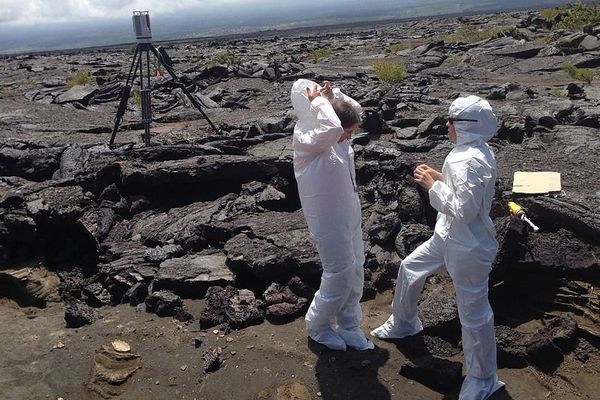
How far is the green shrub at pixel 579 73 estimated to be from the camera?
16453mm

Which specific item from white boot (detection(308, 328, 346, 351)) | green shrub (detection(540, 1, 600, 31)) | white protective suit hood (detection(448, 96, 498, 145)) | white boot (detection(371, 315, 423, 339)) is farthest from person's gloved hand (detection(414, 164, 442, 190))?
green shrub (detection(540, 1, 600, 31))

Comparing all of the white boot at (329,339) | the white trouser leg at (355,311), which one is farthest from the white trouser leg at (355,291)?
the white boot at (329,339)

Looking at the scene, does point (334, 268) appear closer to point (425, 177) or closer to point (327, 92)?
point (425, 177)

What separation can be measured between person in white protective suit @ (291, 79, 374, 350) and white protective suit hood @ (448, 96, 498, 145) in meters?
0.87

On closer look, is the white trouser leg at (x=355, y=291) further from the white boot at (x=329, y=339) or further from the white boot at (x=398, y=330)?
the white boot at (x=398, y=330)

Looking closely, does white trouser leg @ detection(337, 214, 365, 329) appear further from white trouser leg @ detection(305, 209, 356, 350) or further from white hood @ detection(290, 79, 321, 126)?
white hood @ detection(290, 79, 321, 126)

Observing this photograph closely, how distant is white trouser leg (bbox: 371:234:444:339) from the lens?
452 centimetres

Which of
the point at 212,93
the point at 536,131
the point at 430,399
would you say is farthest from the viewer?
the point at 212,93

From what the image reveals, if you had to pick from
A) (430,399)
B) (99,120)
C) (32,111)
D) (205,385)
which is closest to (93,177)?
(205,385)

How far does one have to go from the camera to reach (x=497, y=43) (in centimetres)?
2633

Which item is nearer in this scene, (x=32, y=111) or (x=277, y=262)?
(x=277, y=262)

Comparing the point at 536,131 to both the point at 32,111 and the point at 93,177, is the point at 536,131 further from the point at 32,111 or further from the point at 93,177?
the point at 32,111

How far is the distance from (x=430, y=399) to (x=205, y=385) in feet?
6.14

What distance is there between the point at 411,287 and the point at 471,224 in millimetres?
994
